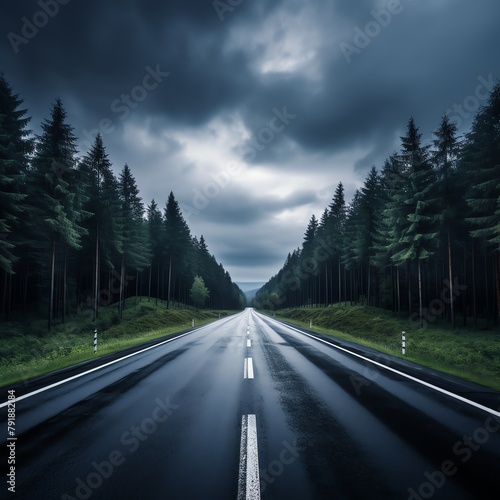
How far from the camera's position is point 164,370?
333 inches

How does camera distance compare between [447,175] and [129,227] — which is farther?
[129,227]

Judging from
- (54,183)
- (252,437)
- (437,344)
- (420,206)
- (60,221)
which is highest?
(54,183)

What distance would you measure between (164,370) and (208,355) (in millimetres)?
2835

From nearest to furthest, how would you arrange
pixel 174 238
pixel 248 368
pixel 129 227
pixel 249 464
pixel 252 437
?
pixel 249 464 → pixel 252 437 → pixel 248 368 → pixel 129 227 → pixel 174 238

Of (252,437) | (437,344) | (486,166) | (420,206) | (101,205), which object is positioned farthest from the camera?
(101,205)

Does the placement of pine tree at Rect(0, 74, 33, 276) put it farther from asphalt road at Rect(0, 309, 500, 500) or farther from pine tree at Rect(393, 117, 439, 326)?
pine tree at Rect(393, 117, 439, 326)

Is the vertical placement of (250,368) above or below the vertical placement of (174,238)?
below

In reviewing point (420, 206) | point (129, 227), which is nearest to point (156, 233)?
point (129, 227)

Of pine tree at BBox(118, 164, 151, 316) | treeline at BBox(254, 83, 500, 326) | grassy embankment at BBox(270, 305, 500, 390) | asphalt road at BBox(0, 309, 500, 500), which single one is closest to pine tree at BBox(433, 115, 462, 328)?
treeline at BBox(254, 83, 500, 326)

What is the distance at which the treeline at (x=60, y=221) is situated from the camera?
19.5 meters

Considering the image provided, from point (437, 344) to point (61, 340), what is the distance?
84.6 feet

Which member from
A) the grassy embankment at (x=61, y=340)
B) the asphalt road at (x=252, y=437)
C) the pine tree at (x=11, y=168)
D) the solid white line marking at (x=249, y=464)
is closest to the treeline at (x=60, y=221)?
the pine tree at (x=11, y=168)

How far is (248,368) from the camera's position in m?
8.55

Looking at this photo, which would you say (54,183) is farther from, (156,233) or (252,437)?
(156,233)
